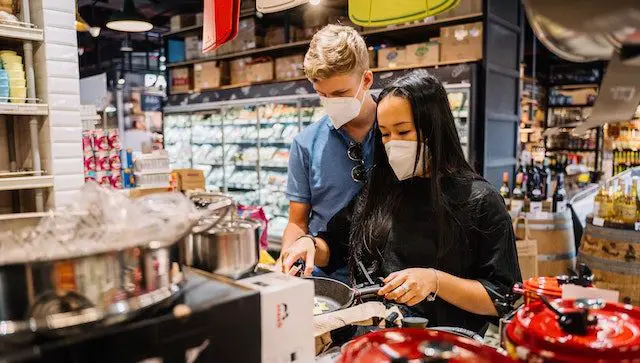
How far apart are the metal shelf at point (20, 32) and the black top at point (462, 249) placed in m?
2.67

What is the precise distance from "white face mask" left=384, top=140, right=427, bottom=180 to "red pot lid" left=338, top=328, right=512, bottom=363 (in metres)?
0.90

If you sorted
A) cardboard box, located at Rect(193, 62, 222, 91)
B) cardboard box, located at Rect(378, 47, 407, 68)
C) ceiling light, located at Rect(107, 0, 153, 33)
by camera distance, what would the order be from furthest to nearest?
cardboard box, located at Rect(193, 62, 222, 91)
ceiling light, located at Rect(107, 0, 153, 33)
cardboard box, located at Rect(378, 47, 407, 68)

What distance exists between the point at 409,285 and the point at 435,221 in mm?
419

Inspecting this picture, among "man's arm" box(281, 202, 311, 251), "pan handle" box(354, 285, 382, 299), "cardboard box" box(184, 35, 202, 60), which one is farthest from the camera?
"cardboard box" box(184, 35, 202, 60)

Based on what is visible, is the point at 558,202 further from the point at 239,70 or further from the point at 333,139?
the point at 239,70

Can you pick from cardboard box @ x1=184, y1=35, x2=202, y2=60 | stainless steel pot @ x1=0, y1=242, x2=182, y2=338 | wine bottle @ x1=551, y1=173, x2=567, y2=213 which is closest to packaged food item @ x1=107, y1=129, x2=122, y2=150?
cardboard box @ x1=184, y1=35, x2=202, y2=60

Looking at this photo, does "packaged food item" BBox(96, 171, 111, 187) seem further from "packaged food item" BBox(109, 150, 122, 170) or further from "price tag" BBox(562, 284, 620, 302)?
"price tag" BBox(562, 284, 620, 302)

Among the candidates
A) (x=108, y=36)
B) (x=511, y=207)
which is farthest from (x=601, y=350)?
(x=108, y=36)

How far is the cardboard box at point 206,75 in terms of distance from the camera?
24.7 ft

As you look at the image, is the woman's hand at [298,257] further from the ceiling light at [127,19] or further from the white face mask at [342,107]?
the ceiling light at [127,19]

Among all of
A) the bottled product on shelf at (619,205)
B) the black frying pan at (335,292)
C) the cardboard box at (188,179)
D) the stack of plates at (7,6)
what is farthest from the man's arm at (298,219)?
the cardboard box at (188,179)

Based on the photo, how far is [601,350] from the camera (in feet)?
2.58

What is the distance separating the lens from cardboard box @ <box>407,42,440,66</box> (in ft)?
16.9

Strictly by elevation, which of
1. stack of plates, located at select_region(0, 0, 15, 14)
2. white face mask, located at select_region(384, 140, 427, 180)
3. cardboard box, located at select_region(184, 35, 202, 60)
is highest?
cardboard box, located at select_region(184, 35, 202, 60)
